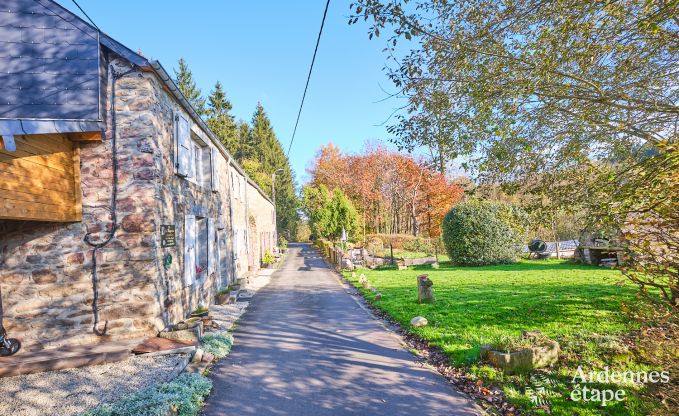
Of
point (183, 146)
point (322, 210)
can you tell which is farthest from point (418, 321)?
point (322, 210)

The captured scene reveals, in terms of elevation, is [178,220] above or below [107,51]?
below

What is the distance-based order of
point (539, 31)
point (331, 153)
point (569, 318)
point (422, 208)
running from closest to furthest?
1. point (539, 31)
2. point (569, 318)
3. point (422, 208)
4. point (331, 153)

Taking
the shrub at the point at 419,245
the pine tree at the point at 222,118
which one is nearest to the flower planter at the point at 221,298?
the shrub at the point at 419,245

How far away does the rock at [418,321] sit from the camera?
7155 millimetres

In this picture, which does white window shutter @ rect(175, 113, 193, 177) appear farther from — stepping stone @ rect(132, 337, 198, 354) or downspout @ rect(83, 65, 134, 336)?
stepping stone @ rect(132, 337, 198, 354)

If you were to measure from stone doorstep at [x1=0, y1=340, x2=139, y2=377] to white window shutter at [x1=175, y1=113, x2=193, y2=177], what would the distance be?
3611 mm

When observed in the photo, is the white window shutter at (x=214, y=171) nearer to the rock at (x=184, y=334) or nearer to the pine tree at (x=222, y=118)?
the rock at (x=184, y=334)

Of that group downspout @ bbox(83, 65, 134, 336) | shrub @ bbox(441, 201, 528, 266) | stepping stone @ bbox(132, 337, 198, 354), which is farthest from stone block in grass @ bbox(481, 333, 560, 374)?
shrub @ bbox(441, 201, 528, 266)

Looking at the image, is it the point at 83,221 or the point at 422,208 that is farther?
the point at 422,208

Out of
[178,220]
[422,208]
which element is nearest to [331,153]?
[422,208]

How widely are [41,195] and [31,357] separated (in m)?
2.55

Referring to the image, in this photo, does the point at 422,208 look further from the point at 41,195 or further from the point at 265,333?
the point at 41,195

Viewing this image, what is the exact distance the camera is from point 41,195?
17.3ft

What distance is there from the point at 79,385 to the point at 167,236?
9.12ft
